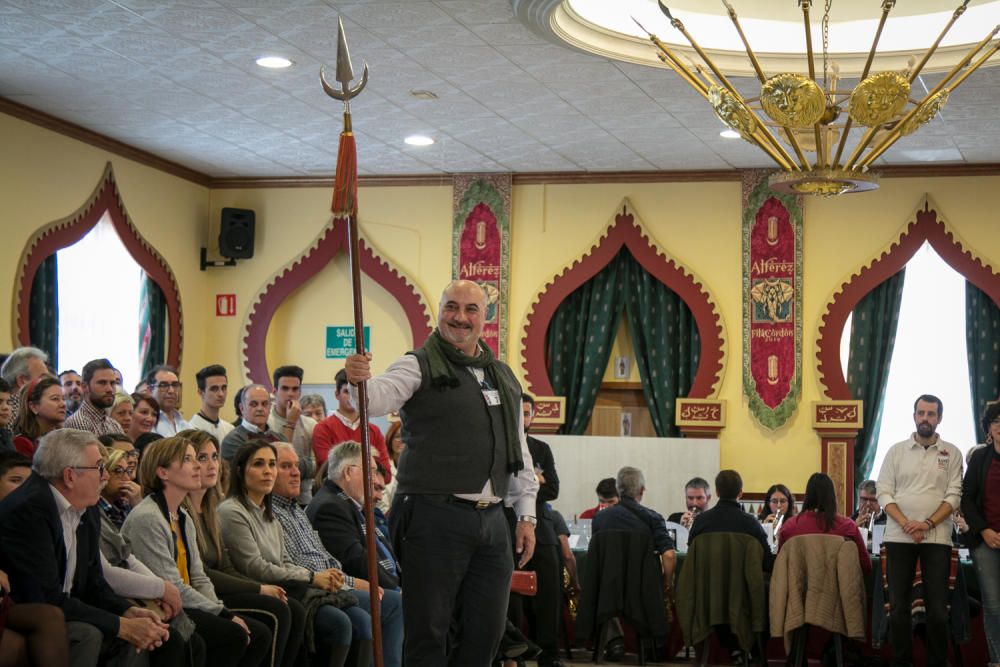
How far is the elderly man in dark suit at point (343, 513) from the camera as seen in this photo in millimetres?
6250

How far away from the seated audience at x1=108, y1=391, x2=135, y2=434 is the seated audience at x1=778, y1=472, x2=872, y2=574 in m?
3.55

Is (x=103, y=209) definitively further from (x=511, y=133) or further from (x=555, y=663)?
(x=555, y=663)

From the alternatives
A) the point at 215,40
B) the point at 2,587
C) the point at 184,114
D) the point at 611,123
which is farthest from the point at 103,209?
the point at 2,587

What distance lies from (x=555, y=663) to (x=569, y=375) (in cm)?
377

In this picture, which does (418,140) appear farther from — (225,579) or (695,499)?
(225,579)

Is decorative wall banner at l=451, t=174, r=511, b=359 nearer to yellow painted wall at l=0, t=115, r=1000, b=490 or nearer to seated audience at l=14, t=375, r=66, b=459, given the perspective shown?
yellow painted wall at l=0, t=115, r=1000, b=490

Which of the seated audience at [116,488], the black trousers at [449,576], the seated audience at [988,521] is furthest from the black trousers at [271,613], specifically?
the seated audience at [988,521]

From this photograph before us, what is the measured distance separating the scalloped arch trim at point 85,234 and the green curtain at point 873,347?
215 inches

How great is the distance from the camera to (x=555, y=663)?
7359 millimetres

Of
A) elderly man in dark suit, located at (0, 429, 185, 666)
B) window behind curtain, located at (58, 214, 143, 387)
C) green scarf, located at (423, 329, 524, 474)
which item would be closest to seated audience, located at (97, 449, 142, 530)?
elderly man in dark suit, located at (0, 429, 185, 666)

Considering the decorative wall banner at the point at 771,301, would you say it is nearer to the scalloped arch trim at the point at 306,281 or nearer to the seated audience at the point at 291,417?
the scalloped arch trim at the point at 306,281

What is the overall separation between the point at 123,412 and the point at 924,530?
4249 millimetres

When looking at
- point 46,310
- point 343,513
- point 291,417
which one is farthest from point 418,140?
point 343,513

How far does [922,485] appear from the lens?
23.4 ft
